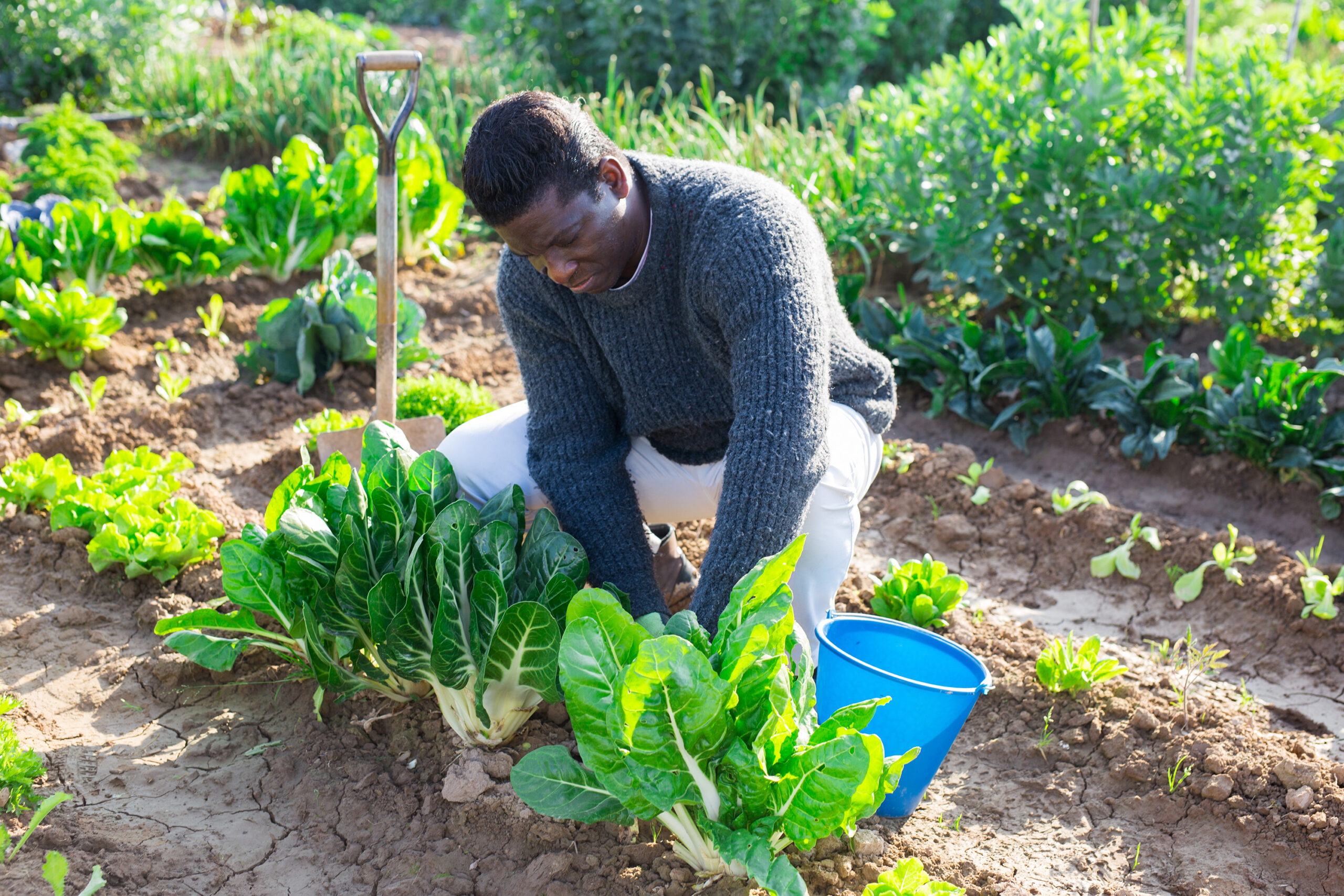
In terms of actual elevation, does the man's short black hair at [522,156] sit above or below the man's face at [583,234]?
above

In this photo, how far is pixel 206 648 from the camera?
7.22 feet

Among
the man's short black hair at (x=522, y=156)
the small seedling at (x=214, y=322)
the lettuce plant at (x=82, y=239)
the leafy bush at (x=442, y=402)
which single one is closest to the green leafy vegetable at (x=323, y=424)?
the leafy bush at (x=442, y=402)

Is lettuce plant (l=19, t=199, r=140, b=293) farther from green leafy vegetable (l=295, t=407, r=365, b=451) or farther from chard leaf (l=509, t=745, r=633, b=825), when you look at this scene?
chard leaf (l=509, t=745, r=633, b=825)

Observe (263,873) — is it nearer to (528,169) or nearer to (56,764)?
(56,764)

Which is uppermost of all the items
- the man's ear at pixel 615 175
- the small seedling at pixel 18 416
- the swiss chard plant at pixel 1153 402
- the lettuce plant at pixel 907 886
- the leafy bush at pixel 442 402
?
the man's ear at pixel 615 175

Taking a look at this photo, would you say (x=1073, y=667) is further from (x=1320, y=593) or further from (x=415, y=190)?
(x=415, y=190)

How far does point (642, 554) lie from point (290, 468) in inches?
62.4

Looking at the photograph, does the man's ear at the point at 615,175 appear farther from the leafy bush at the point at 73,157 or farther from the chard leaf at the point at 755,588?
the leafy bush at the point at 73,157

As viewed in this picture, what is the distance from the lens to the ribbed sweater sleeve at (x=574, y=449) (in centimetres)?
227

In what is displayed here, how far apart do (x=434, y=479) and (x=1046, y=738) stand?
58.9 inches

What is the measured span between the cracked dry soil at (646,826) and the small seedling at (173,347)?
80 centimetres

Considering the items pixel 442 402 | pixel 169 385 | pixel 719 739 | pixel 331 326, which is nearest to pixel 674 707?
pixel 719 739

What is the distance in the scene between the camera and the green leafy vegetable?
3219 mm

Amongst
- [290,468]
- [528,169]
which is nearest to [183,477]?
[290,468]
